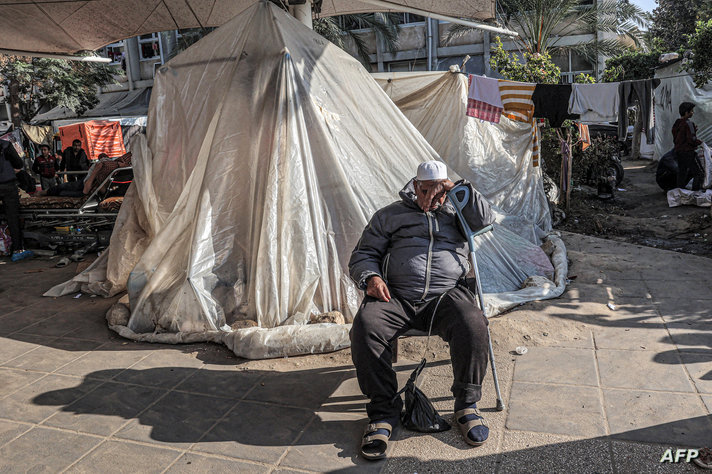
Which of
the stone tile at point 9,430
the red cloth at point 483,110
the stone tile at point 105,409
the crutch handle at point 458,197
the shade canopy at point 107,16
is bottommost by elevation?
the stone tile at point 105,409

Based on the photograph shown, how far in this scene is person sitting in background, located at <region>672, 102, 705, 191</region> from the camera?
401 inches

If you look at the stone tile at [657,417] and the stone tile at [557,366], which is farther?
the stone tile at [557,366]

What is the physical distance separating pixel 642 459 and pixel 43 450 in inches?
128

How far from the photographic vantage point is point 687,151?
10.3m

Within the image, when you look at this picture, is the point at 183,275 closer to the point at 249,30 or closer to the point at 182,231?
the point at 182,231

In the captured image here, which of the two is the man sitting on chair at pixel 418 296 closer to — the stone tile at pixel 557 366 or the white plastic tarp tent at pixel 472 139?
the stone tile at pixel 557 366

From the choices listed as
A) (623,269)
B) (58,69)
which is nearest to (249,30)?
(623,269)

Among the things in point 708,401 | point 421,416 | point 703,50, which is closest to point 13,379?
point 421,416

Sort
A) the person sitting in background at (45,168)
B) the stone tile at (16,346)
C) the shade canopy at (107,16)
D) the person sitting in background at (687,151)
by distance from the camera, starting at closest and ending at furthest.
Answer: the stone tile at (16,346) → the shade canopy at (107,16) → the person sitting in background at (687,151) → the person sitting in background at (45,168)

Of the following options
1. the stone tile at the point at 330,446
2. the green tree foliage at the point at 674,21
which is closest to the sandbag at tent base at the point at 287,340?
the stone tile at the point at 330,446

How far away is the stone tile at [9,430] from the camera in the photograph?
3.21 meters

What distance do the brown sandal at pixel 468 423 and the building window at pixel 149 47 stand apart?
26.5 metres

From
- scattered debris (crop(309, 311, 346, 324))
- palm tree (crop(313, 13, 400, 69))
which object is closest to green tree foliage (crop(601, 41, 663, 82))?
palm tree (crop(313, 13, 400, 69))

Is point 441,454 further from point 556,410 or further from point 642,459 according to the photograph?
point 642,459
